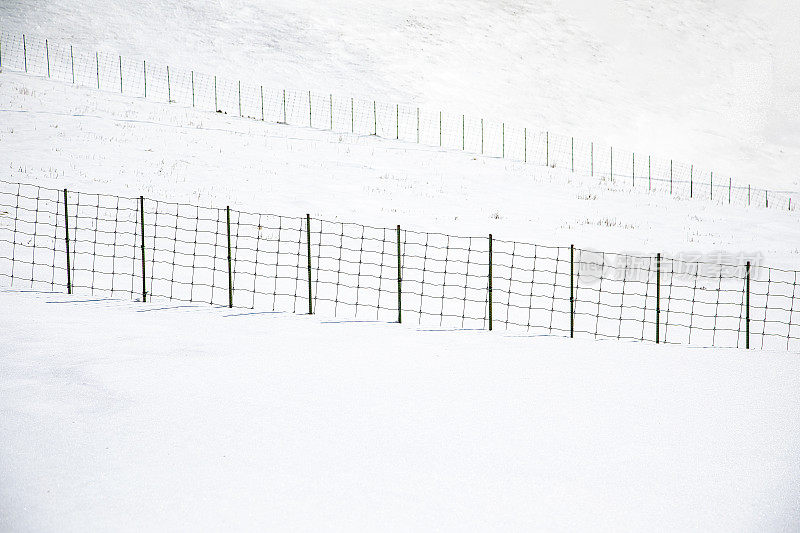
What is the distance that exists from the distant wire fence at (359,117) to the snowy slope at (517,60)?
1894 millimetres

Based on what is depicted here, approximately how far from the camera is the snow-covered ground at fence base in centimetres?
762

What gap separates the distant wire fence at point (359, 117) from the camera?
1698 inches

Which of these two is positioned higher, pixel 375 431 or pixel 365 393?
pixel 365 393

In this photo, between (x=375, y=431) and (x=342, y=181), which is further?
(x=342, y=181)

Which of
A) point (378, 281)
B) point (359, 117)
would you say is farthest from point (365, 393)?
point (359, 117)

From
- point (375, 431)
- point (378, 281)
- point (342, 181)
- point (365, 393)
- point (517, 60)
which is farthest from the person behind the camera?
point (517, 60)

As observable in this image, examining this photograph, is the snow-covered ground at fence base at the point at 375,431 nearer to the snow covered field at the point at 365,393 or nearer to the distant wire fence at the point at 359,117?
the snow covered field at the point at 365,393

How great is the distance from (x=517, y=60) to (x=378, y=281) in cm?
4392

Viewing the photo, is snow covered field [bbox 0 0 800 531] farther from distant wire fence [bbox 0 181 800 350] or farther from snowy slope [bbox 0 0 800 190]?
snowy slope [bbox 0 0 800 190]

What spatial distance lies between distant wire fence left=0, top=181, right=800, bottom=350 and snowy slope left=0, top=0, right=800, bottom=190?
94.5 ft

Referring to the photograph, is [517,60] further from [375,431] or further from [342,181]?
[375,431]

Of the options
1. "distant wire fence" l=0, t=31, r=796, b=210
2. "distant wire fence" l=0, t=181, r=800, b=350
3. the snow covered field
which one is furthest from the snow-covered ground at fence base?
"distant wire fence" l=0, t=31, r=796, b=210

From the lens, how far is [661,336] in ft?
58.4

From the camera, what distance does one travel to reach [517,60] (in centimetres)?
6050
